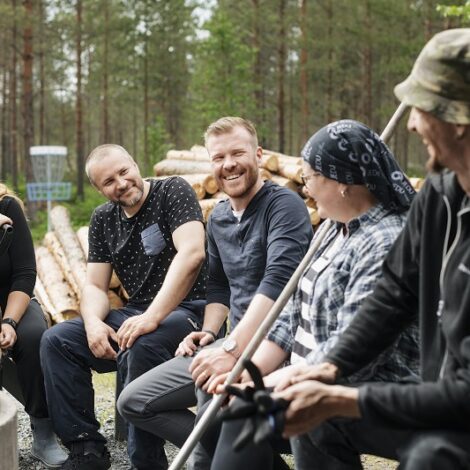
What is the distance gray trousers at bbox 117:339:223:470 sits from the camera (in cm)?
357

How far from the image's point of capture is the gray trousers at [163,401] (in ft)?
11.7

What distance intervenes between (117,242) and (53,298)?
15.1 ft

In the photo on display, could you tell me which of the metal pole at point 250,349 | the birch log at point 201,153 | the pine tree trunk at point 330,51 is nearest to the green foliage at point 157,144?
the pine tree trunk at point 330,51

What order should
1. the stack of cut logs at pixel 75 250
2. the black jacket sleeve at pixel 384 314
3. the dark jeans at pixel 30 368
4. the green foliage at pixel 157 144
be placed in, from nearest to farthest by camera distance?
the black jacket sleeve at pixel 384 314 < the dark jeans at pixel 30 368 < the stack of cut logs at pixel 75 250 < the green foliage at pixel 157 144

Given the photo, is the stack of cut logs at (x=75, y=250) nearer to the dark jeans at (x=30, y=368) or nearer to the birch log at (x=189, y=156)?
the birch log at (x=189, y=156)

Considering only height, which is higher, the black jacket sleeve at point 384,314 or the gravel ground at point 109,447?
the black jacket sleeve at point 384,314

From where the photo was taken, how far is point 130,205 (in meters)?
4.31

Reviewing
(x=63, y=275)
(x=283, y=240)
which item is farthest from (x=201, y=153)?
(x=283, y=240)

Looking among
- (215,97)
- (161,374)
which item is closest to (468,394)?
(161,374)

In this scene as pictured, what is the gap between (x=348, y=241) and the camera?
9.14ft

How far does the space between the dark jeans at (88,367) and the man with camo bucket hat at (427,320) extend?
65.1 inches

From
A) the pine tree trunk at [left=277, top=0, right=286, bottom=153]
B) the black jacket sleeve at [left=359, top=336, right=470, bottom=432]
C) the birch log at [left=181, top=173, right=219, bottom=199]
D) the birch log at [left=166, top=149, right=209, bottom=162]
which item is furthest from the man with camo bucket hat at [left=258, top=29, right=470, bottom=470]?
the pine tree trunk at [left=277, top=0, right=286, bottom=153]

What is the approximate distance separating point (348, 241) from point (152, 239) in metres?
1.73

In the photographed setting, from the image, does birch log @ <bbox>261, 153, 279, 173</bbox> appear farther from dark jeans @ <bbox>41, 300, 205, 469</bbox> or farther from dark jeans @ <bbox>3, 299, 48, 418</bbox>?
dark jeans @ <bbox>3, 299, 48, 418</bbox>
